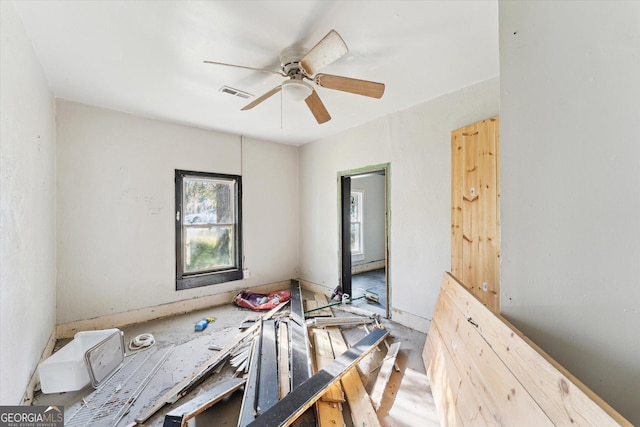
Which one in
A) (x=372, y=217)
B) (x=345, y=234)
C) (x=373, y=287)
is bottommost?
(x=373, y=287)

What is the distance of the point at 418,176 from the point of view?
2.93m

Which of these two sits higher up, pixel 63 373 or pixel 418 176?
pixel 418 176

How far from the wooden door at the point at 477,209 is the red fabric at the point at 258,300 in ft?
8.08

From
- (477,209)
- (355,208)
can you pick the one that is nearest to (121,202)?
(477,209)

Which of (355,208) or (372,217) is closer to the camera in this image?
(355,208)

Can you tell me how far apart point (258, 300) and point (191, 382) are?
1.76 metres

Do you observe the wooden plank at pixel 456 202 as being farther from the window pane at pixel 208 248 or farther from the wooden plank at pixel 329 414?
the window pane at pixel 208 248

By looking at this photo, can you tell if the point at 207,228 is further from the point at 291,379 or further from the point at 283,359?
the point at 291,379

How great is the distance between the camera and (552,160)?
85 centimetres

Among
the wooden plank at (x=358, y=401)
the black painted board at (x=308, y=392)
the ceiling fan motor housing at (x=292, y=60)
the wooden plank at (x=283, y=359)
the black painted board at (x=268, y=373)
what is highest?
the ceiling fan motor housing at (x=292, y=60)

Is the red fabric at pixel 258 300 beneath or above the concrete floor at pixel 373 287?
above

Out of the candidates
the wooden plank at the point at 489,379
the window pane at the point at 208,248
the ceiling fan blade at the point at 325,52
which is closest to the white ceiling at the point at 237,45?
the ceiling fan blade at the point at 325,52

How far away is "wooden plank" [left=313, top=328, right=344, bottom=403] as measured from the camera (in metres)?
1.80

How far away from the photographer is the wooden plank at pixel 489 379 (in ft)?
2.93
